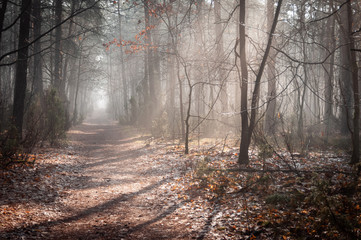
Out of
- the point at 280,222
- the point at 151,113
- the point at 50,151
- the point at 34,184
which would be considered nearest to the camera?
the point at 280,222

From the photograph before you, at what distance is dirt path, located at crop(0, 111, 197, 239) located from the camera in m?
3.71

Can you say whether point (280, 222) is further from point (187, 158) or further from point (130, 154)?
point (130, 154)

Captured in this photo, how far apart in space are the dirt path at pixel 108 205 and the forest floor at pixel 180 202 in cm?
1

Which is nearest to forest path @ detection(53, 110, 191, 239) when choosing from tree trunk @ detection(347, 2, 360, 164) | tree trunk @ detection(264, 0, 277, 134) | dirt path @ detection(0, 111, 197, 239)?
dirt path @ detection(0, 111, 197, 239)

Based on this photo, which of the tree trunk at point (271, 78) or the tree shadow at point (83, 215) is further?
the tree trunk at point (271, 78)

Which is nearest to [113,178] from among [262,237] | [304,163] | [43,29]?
[262,237]

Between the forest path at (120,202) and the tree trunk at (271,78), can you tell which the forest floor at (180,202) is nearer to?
the forest path at (120,202)

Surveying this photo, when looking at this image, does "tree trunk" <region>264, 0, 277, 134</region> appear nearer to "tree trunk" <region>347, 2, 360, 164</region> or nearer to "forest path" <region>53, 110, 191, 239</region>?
"tree trunk" <region>347, 2, 360, 164</region>

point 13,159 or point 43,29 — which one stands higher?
point 43,29

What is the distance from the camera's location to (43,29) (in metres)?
16.6

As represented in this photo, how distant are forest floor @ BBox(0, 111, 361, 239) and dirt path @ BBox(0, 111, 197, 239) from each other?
0.01 m

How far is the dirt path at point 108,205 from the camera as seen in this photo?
3.71 m

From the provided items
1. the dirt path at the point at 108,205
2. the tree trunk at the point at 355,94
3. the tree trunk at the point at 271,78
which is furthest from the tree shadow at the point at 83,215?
the tree trunk at the point at 355,94

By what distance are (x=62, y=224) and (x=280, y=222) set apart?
129 inches
